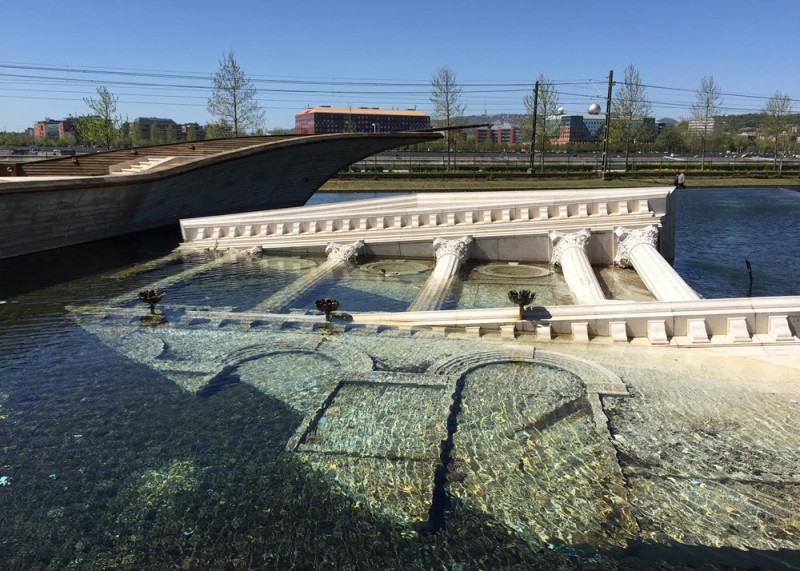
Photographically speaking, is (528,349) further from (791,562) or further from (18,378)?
(18,378)

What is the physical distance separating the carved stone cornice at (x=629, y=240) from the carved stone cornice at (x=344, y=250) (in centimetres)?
743

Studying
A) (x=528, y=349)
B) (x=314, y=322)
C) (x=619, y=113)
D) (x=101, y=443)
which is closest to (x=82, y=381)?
(x=101, y=443)

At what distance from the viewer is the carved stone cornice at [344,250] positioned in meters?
16.1

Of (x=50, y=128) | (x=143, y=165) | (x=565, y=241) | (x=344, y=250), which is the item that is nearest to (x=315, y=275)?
(x=344, y=250)

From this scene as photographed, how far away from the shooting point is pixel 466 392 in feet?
22.5

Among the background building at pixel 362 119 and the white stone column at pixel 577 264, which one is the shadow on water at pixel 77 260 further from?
the background building at pixel 362 119

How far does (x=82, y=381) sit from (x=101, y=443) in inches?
78.4

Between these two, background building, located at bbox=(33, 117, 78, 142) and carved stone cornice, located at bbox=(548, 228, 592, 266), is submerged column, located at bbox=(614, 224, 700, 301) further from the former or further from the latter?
background building, located at bbox=(33, 117, 78, 142)

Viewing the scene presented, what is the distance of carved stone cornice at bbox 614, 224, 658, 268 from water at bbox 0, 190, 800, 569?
Result: 7.40m

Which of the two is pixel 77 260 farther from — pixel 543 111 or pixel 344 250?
pixel 543 111

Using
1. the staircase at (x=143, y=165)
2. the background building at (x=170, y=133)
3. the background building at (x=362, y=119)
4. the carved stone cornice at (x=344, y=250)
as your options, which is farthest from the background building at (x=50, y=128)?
the carved stone cornice at (x=344, y=250)

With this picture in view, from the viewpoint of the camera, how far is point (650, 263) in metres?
12.7

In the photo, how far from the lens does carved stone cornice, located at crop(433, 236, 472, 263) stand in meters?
15.0

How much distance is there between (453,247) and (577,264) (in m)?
3.59
